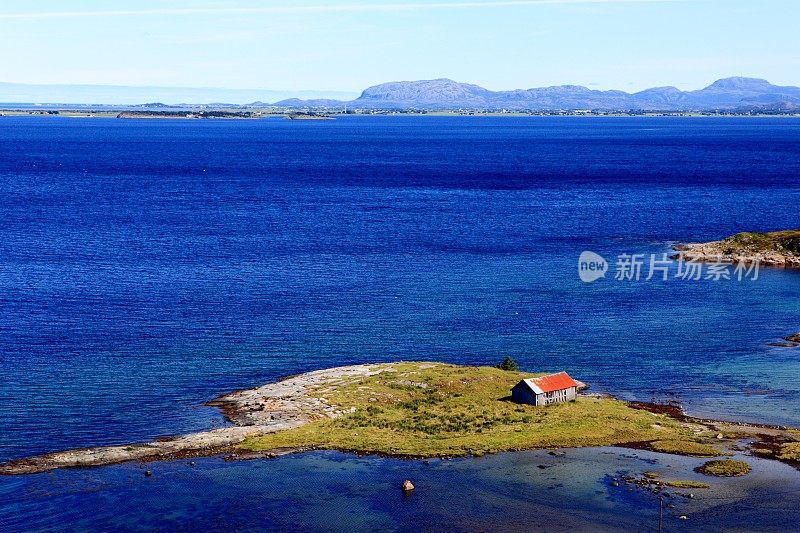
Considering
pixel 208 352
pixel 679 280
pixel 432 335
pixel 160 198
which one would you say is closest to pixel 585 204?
pixel 679 280

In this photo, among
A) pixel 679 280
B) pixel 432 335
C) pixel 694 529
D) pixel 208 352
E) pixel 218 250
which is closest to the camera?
pixel 694 529

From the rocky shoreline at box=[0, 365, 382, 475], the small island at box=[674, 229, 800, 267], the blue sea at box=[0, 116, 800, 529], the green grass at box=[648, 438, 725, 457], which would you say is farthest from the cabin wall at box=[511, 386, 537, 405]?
the small island at box=[674, 229, 800, 267]

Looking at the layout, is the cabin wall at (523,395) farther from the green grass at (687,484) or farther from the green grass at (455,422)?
the green grass at (687,484)

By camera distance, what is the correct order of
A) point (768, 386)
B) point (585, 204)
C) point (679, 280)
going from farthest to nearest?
point (585, 204)
point (679, 280)
point (768, 386)

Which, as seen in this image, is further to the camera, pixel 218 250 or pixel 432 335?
pixel 218 250

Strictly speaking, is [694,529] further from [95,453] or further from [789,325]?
[789,325]

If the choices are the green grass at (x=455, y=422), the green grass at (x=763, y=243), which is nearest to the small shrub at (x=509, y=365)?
the green grass at (x=455, y=422)
